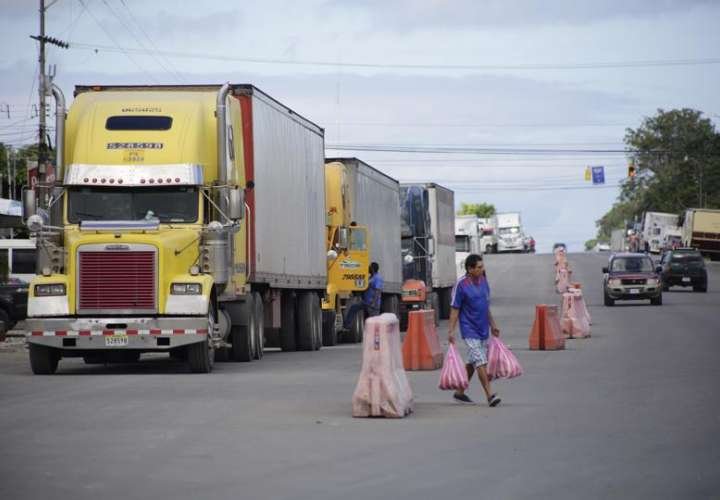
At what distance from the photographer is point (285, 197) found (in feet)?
95.0

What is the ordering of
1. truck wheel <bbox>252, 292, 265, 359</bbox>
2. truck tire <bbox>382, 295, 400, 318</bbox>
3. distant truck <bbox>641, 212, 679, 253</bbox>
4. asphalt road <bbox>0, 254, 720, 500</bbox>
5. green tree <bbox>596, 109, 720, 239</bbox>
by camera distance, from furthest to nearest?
green tree <bbox>596, 109, 720, 239</bbox>
distant truck <bbox>641, 212, 679, 253</bbox>
truck tire <bbox>382, 295, 400, 318</bbox>
truck wheel <bbox>252, 292, 265, 359</bbox>
asphalt road <bbox>0, 254, 720, 500</bbox>

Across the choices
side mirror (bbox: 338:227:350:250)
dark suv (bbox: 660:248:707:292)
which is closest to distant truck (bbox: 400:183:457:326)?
side mirror (bbox: 338:227:350:250)

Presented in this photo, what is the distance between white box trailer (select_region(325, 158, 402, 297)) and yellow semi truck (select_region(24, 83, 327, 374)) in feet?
37.3

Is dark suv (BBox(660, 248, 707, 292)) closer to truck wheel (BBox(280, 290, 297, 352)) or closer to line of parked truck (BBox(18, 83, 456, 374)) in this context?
truck wheel (BBox(280, 290, 297, 352))

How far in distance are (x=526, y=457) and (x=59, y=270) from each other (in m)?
12.1

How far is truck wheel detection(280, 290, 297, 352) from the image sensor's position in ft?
102

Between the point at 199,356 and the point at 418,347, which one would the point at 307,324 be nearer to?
the point at 418,347

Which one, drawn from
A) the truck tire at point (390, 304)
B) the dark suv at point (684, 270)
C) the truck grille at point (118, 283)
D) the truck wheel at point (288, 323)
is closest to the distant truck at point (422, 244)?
the truck tire at point (390, 304)

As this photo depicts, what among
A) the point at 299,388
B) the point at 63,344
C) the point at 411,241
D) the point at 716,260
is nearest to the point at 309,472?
the point at 299,388

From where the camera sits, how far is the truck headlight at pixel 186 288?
2245 cm

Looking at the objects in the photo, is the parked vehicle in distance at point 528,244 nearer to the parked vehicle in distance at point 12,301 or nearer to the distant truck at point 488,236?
the distant truck at point 488,236

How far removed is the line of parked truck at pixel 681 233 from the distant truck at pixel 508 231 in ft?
32.2

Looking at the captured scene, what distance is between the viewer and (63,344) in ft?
73.1

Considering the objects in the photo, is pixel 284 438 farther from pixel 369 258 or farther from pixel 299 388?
pixel 369 258
